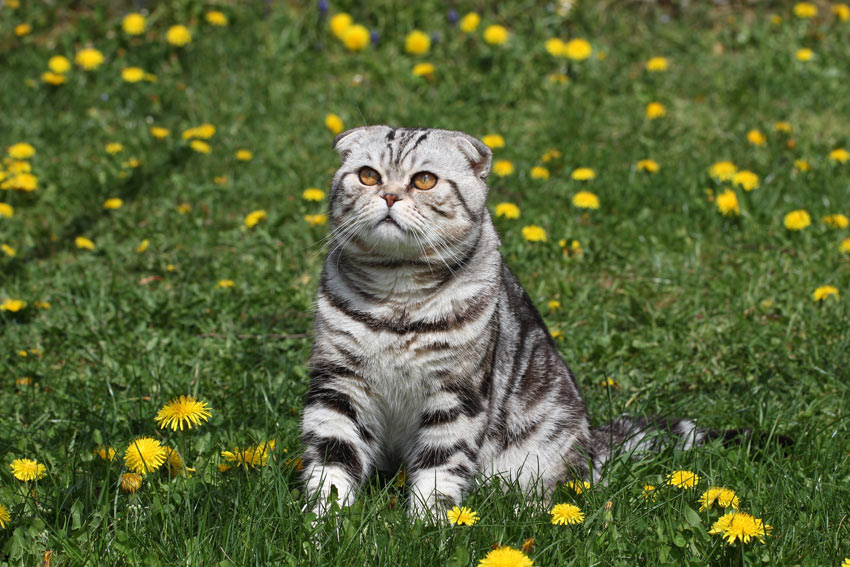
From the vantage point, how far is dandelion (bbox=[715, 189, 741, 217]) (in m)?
4.89

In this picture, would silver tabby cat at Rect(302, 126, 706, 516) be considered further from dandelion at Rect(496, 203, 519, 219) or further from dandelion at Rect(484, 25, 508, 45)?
dandelion at Rect(484, 25, 508, 45)

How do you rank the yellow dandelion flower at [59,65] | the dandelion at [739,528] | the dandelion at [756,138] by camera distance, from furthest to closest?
the yellow dandelion flower at [59,65] < the dandelion at [756,138] < the dandelion at [739,528]

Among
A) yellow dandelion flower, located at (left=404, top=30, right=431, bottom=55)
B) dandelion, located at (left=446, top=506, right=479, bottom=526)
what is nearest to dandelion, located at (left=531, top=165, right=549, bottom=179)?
yellow dandelion flower, located at (left=404, top=30, right=431, bottom=55)

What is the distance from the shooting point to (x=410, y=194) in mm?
3049

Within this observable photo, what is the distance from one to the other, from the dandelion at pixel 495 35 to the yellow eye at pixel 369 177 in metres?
3.80

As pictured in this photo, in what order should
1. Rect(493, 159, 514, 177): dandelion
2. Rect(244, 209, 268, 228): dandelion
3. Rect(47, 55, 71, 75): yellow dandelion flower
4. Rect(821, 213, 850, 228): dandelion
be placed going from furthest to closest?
Rect(47, 55, 71, 75): yellow dandelion flower
Rect(493, 159, 514, 177): dandelion
Rect(244, 209, 268, 228): dandelion
Rect(821, 213, 850, 228): dandelion

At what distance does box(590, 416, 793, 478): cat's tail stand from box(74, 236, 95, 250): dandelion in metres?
2.90

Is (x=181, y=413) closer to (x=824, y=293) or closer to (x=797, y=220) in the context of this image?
(x=824, y=293)

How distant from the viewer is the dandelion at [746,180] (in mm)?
5020

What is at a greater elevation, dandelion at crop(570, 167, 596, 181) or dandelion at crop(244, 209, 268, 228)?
dandelion at crop(570, 167, 596, 181)

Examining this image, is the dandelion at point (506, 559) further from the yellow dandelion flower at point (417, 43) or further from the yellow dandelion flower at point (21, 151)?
the yellow dandelion flower at point (417, 43)

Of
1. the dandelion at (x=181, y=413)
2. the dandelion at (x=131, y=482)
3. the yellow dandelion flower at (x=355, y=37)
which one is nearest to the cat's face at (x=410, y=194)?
the dandelion at (x=181, y=413)

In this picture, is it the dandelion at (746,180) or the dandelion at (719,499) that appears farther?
the dandelion at (746,180)

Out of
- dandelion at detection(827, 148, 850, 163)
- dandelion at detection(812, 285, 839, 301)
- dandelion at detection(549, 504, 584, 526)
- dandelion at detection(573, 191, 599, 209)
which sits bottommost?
dandelion at detection(549, 504, 584, 526)
